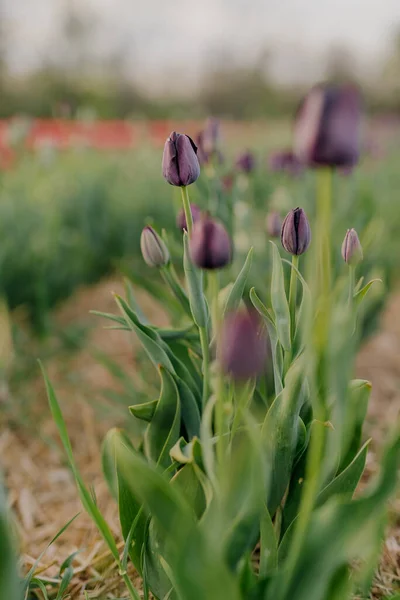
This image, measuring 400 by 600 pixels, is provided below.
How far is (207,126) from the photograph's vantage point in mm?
1247

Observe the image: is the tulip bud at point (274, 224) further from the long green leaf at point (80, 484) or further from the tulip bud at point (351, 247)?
the long green leaf at point (80, 484)

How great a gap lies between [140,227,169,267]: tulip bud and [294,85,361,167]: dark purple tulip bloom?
1.10ft

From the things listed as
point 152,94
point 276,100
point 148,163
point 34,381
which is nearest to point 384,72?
point 276,100

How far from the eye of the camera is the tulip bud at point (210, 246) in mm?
516

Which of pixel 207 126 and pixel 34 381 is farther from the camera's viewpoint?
pixel 34 381

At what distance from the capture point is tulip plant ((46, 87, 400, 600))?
479mm

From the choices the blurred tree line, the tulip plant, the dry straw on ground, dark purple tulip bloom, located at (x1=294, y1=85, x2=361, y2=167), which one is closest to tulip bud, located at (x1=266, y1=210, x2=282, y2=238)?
the tulip plant

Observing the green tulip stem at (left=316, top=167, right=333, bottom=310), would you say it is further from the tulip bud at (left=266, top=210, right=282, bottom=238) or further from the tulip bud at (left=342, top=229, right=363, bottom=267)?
the tulip bud at (left=266, top=210, right=282, bottom=238)

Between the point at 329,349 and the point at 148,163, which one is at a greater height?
the point at 329,349

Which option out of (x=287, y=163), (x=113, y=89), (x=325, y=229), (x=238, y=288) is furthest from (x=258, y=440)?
(x=113, y=89)

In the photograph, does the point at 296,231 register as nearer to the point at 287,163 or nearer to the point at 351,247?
the point at 351,247

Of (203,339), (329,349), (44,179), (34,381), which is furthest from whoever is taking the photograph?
(44,179)

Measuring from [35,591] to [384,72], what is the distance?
12463mm

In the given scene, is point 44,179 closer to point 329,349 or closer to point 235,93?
point 329,349
